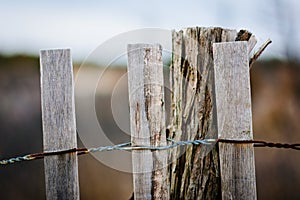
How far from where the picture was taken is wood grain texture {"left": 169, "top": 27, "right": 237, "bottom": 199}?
1.42m

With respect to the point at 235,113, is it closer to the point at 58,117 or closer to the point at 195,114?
the point at 195,114

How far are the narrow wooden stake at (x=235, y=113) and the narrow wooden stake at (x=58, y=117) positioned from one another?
436 millimetres

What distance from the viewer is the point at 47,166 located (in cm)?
133

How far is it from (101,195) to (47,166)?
327cm

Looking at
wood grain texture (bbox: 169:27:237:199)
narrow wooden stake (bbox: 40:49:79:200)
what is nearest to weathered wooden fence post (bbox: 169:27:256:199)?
wood grain texture (bbox: 169:27:237:199)

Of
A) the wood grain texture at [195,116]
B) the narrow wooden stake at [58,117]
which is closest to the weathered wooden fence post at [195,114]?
the wood grain texture at [195,116]

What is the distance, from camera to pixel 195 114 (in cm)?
142

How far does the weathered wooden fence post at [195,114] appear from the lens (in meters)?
1.42

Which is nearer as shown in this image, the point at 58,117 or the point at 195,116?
the point at 58,117

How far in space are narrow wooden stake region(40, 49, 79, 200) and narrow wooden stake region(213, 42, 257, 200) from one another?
44 centimetres

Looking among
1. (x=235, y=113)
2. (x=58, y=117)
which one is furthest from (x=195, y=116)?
(x=58, y=117)

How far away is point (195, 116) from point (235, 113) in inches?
5.0

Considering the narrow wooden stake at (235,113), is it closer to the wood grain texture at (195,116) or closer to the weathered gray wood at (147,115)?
the wood grain texture at (195,116)

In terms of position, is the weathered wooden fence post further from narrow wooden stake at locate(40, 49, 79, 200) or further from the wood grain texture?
narrow wooden stake at locate(40, 49, 79, 200)
